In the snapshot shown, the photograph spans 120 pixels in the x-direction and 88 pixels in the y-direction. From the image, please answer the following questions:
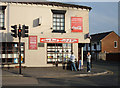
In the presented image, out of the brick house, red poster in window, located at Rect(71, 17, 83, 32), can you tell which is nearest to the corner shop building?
red poster in window, located at Rect(71, 17, 83, 32)

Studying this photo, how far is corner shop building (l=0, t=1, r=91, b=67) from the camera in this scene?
18.0 meters

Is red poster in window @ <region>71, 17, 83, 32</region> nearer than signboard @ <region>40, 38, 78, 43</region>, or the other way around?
signboard @ <region>40, 38, 78, 43</region>

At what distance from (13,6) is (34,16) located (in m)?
2.28

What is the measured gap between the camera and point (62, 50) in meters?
19.2

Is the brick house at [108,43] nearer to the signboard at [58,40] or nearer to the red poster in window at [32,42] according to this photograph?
the signboard at [58,40]

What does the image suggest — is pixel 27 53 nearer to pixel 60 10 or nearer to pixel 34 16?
pixel 34 16

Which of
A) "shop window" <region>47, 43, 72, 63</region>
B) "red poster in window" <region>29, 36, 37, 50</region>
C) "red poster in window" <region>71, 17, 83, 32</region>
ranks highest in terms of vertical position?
"red poster in window" <region>71, 17, 83, 32</region>

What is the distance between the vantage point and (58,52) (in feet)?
62.6

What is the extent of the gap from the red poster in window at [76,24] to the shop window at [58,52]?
5.90 ft

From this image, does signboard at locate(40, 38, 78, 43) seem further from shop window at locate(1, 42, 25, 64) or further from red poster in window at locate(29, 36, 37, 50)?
shop window at locate(1, 42, 25, 64)

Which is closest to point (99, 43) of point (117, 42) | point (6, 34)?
point (117, 42)

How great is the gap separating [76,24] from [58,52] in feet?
11.5

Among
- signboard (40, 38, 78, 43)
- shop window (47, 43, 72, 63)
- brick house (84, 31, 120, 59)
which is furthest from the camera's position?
brick house (84, 31, 120, 59)

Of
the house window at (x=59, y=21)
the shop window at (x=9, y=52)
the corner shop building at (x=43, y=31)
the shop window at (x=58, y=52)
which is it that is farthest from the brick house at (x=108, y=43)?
the shop window at (x=9, y=52)
